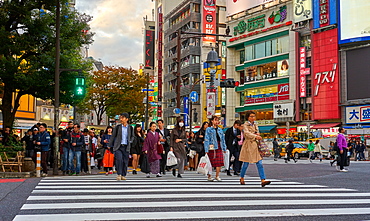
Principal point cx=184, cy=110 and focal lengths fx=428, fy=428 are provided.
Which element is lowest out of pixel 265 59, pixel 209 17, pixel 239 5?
pixel 265 59

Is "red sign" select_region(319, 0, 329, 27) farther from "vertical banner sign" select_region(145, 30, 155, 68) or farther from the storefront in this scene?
"vertical banner sign" select_region(145, 30, 155, 68)

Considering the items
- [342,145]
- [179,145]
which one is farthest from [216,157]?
[342,145]

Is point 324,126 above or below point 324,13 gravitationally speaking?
below

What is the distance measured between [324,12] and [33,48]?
3605 centimetres

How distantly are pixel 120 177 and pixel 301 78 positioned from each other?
3933 cm


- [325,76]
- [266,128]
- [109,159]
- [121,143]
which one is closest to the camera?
[121,143]

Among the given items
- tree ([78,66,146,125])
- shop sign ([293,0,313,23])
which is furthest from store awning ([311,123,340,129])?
tree ([78,66,146,125])

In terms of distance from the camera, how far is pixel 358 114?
42.2m

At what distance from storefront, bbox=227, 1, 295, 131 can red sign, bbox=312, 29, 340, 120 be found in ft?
12.1

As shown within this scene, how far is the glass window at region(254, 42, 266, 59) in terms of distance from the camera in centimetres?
5372

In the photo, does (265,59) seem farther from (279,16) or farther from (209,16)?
(209,16)

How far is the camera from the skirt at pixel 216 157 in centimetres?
1085

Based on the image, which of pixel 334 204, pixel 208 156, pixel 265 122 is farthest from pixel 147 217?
pixel 265 122

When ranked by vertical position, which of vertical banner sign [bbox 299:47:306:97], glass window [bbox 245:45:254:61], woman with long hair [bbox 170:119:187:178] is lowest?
woman with long hair [bbox 170:119:187:178]
